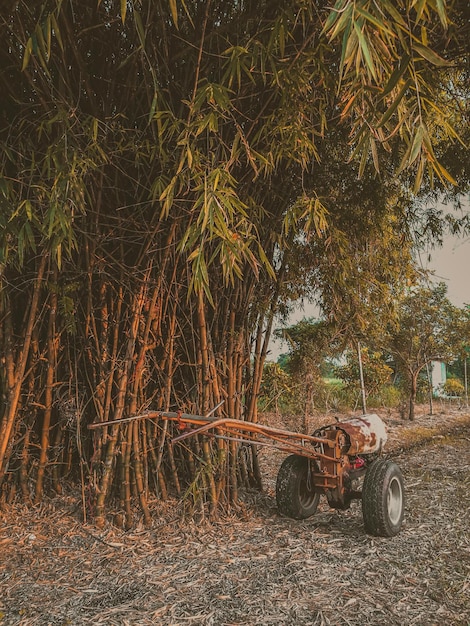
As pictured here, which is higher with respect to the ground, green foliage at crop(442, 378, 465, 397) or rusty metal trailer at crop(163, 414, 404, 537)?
green foliage at crop(442, 378, 465, 397)

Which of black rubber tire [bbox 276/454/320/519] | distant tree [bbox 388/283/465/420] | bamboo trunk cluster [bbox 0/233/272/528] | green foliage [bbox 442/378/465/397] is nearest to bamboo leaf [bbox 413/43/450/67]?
bamboo trunk cluster [bbox 0/233/272/528]

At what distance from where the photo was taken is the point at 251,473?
4211 millimetres

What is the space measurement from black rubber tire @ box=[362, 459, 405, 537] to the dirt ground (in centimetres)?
7

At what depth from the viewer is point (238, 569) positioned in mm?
2807

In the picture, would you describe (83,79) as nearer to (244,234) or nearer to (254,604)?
(244,234)

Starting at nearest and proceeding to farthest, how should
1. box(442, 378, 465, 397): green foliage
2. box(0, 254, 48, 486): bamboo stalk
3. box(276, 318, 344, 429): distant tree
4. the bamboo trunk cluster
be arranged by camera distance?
1. box(0, 254, 48, 486): bamboo stalk
2. the bamboo trunk cluster
3. box(276, 318, 344, 429): distant tree
4. box(442, 378, 465, 397): green foliage

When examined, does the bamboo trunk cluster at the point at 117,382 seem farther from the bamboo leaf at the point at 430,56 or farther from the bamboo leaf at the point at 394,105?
the bamboo leaf at the point at 430,56

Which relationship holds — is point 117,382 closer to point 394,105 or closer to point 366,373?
point 394,105

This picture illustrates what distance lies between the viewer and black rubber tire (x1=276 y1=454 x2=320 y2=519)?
136 inches

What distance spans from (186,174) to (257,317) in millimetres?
1697

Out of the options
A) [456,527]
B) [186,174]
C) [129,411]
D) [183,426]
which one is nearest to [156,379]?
[129,411]

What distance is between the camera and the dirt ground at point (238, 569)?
2365mm

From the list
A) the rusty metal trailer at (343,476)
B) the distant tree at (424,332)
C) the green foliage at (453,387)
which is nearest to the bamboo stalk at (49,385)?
the rusty metal trailer at (343,476)

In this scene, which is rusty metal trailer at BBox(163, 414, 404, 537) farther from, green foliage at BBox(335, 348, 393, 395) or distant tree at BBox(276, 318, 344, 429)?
green foliage at BBox(335, 348, 393, 395)
